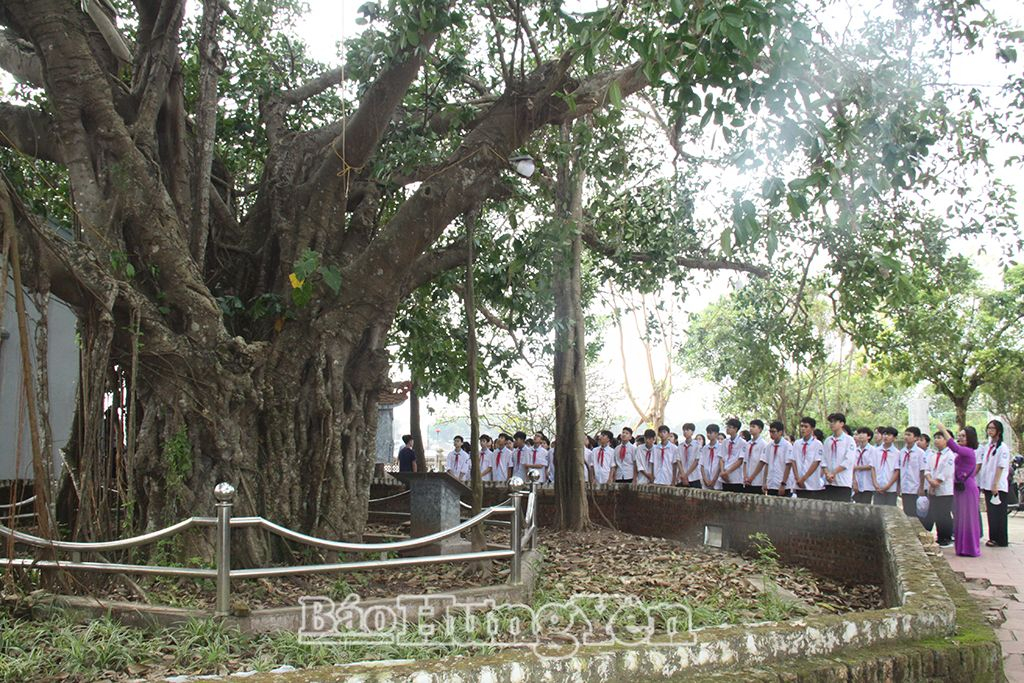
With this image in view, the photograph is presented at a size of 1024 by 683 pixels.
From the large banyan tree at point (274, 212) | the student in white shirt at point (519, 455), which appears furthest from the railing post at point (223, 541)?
the student in white shirt at point (519, 455)

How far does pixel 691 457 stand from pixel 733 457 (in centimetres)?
101

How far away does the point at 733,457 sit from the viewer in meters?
13.5

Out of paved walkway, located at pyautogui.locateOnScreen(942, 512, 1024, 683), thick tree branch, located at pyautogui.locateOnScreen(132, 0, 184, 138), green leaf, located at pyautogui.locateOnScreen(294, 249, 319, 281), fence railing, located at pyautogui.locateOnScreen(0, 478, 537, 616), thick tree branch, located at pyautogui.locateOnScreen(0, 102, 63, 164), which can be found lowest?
paved walkway, located at pyautogui.locateOnScreen(942, 512, 1024, 683)

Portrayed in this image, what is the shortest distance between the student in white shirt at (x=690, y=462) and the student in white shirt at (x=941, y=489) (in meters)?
3.37

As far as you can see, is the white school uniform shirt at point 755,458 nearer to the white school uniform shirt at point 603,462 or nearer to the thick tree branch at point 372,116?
the white school uniform shirt at point 603,462

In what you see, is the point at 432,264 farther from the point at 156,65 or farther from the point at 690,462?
the point at 690,462

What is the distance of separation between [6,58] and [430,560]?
6378mm

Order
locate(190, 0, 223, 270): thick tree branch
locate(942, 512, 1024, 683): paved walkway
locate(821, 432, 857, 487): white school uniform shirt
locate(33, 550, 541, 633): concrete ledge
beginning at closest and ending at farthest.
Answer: locate(33, 550, 541, 633): concrete ledge → locate(942, 512, 1024, 683): paved walkway → locate(190, 0, 223, 270): thick tree branch → locate(821, 432, 857, 487): white school uniform shirt

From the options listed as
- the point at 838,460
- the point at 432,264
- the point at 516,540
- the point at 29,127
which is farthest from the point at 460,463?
the point at 516,540

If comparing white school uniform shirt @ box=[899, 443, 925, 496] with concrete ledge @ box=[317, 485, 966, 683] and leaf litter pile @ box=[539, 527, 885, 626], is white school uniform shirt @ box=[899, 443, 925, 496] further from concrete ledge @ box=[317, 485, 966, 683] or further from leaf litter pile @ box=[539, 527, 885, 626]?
concrete ledge @ box=[317, 485, 966, 683]

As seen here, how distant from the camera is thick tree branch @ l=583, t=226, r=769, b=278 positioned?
41.7 feet

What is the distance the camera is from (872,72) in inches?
273

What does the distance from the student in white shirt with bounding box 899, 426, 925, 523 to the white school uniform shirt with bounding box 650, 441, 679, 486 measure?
3.58 m

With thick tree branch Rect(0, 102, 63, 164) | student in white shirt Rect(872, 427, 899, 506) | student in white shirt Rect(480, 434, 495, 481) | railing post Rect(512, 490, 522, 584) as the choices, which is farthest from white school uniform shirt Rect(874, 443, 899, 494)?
thick tree branch Rect(0, 102, 63, 164)
